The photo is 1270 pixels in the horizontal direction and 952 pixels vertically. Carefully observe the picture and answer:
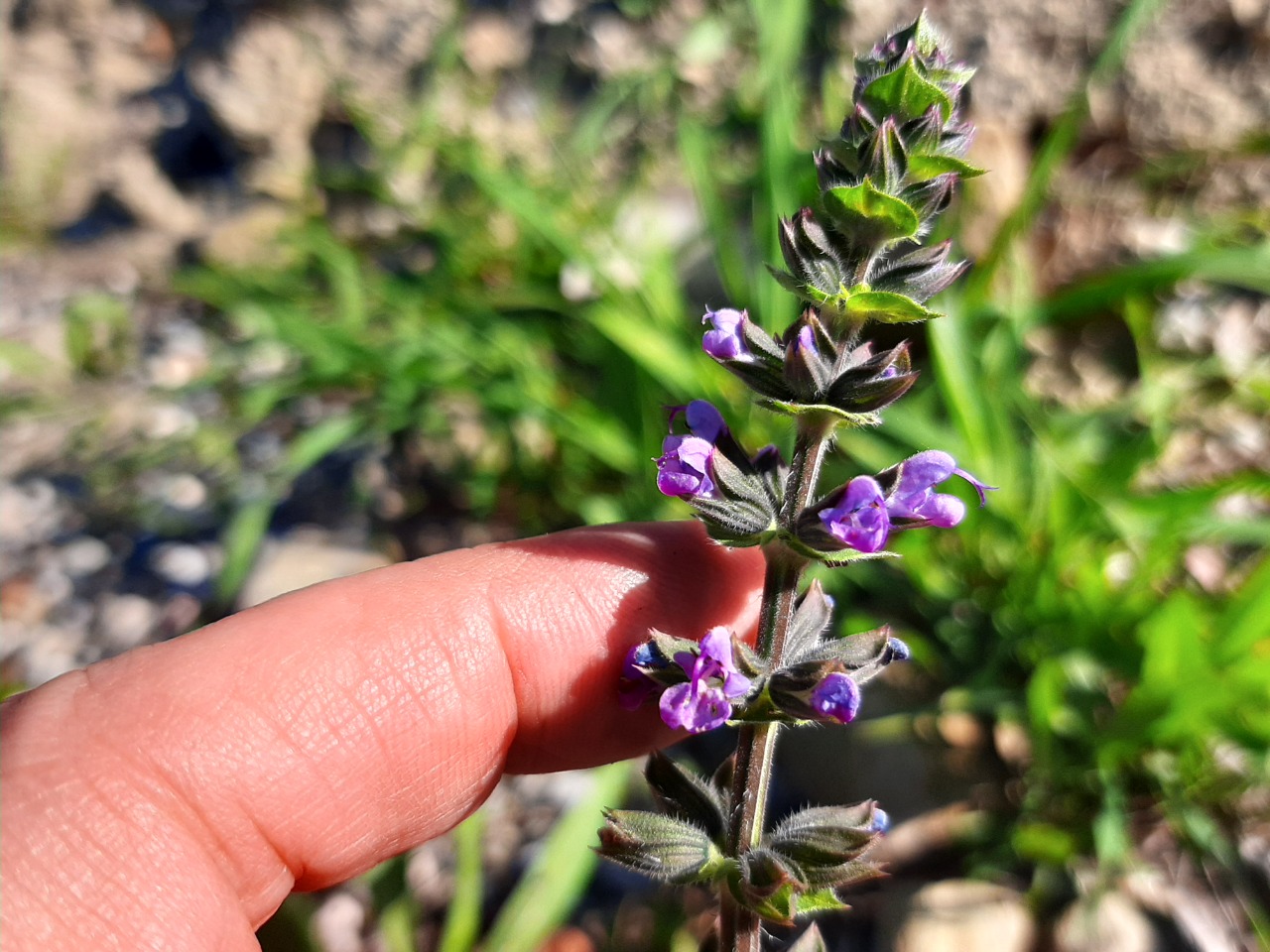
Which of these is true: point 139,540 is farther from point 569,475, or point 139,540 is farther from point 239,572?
point 569,475

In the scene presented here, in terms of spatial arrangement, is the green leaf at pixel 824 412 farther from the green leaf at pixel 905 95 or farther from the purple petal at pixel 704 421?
the green leaf at pixel 905 95

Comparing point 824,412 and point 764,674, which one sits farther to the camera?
point 764,674

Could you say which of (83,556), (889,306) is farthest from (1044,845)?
(83,556)

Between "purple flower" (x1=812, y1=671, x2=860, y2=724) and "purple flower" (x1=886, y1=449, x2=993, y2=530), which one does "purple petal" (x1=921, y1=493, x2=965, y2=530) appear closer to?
"purple flower" (x1=886, y1=449, x2=993, y2=530)

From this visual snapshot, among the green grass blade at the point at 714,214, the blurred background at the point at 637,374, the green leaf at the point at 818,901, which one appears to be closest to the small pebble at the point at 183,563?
the blurred background at the point at 637,374

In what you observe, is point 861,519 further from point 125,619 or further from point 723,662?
point 125,619

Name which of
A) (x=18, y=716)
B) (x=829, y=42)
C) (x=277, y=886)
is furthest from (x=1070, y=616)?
(x=829, y=42)
